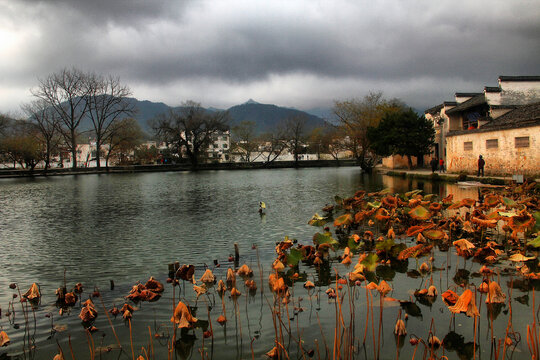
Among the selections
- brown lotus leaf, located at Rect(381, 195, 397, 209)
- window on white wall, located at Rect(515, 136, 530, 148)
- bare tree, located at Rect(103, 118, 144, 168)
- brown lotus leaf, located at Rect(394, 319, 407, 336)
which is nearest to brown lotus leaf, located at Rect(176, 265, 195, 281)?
brown lotus leaf, located at Rect(394, 319, 407, 336)

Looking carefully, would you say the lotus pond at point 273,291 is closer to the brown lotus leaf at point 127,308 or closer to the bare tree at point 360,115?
the brown lotus leaf at point 127,308

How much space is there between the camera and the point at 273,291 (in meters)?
6.70

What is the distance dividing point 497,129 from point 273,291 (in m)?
26.1

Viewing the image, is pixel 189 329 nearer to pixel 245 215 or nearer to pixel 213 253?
pixel 213 253

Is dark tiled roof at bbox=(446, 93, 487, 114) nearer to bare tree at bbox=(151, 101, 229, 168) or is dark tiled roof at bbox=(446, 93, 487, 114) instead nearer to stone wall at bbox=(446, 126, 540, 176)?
stone wall at bbox=(446, 126, 540, 176)

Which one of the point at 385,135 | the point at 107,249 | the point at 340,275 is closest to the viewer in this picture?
the point at 340,275

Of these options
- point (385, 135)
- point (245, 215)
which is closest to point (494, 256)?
point (245, 215)

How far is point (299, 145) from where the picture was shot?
3625 inches

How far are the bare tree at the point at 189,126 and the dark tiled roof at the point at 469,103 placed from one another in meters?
43.7

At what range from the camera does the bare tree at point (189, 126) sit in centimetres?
7350

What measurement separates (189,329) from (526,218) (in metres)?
7.28

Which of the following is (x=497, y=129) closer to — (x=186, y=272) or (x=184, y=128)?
(x=186, y=272)

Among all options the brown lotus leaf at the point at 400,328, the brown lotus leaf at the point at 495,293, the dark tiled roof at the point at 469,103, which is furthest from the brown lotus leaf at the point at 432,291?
the dark tiled roof at the point at 469,103

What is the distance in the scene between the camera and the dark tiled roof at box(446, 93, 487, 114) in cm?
3592
